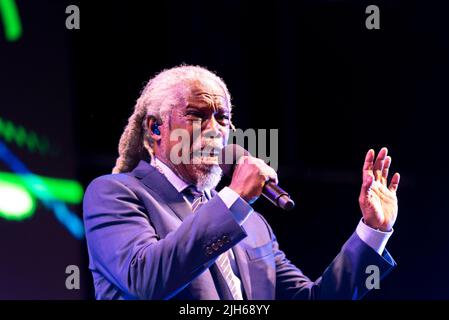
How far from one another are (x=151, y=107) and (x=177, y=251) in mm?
858

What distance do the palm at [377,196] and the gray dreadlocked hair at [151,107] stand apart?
0.58 meters

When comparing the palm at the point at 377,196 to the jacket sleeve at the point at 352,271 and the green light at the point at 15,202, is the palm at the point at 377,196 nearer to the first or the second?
the jacket sleeve at the point at 352,271

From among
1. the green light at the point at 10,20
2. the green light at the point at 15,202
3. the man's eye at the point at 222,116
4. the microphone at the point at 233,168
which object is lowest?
the green light at the point at 15,202

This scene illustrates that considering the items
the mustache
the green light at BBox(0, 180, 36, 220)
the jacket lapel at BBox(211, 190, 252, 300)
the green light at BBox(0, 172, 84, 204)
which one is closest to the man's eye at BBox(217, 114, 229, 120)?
the mustache

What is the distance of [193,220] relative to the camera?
1915 millimetres

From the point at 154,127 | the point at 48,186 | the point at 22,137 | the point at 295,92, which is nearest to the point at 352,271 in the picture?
the point at 154,127

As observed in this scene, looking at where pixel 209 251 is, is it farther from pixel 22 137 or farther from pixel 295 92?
pixel 295 92

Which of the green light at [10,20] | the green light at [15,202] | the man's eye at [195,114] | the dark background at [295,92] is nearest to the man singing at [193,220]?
the man's eye at [195,114]

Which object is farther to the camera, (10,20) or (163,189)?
(10,20)

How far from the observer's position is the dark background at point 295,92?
2.79 metres

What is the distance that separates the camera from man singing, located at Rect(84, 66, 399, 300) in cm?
189

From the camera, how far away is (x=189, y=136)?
2359 mm
